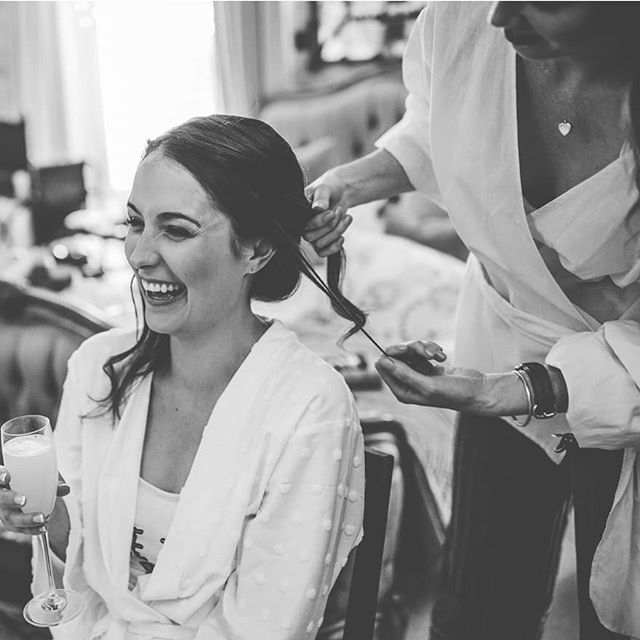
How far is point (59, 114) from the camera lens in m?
6.50

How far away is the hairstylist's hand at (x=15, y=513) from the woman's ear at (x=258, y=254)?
1.71ft

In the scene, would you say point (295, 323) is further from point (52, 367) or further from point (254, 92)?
point (254, 92)

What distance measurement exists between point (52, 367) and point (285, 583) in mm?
1166

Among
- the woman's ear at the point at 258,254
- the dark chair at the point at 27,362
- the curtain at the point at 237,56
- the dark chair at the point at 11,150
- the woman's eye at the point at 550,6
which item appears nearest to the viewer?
the woman's eye at the point at 550,6

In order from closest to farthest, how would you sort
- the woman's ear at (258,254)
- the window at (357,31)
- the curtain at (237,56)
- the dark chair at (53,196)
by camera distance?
the woman's ear at (258,254)
the curtain at (237,56)
the window at (357,31)
the dark chair at (53,196)

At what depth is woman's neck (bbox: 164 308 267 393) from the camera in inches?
60.2

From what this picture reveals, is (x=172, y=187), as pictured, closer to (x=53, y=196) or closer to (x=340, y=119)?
(x=340, y=119)

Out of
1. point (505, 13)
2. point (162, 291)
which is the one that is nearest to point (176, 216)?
point (162, 291)

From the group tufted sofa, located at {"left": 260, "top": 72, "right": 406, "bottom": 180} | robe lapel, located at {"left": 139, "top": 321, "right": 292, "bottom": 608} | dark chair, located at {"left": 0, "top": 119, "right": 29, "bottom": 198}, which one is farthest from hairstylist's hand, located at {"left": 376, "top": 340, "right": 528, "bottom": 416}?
dark chair, located at {"left": 0, "top": 119, "right": 29, "bottom": 198}

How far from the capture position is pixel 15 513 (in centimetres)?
142

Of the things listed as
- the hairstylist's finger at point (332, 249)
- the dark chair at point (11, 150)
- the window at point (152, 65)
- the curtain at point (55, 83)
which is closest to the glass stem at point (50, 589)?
the hairstylist's finger at point (332, 249)

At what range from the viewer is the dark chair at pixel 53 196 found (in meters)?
5.57

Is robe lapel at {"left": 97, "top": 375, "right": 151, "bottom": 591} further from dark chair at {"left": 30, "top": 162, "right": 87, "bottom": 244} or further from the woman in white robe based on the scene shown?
dark chair at {"left": 30, "top": 162, "right": 87, "bottom": 244}

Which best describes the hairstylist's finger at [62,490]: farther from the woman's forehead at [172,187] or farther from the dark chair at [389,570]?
the dark chair at [389,570]
